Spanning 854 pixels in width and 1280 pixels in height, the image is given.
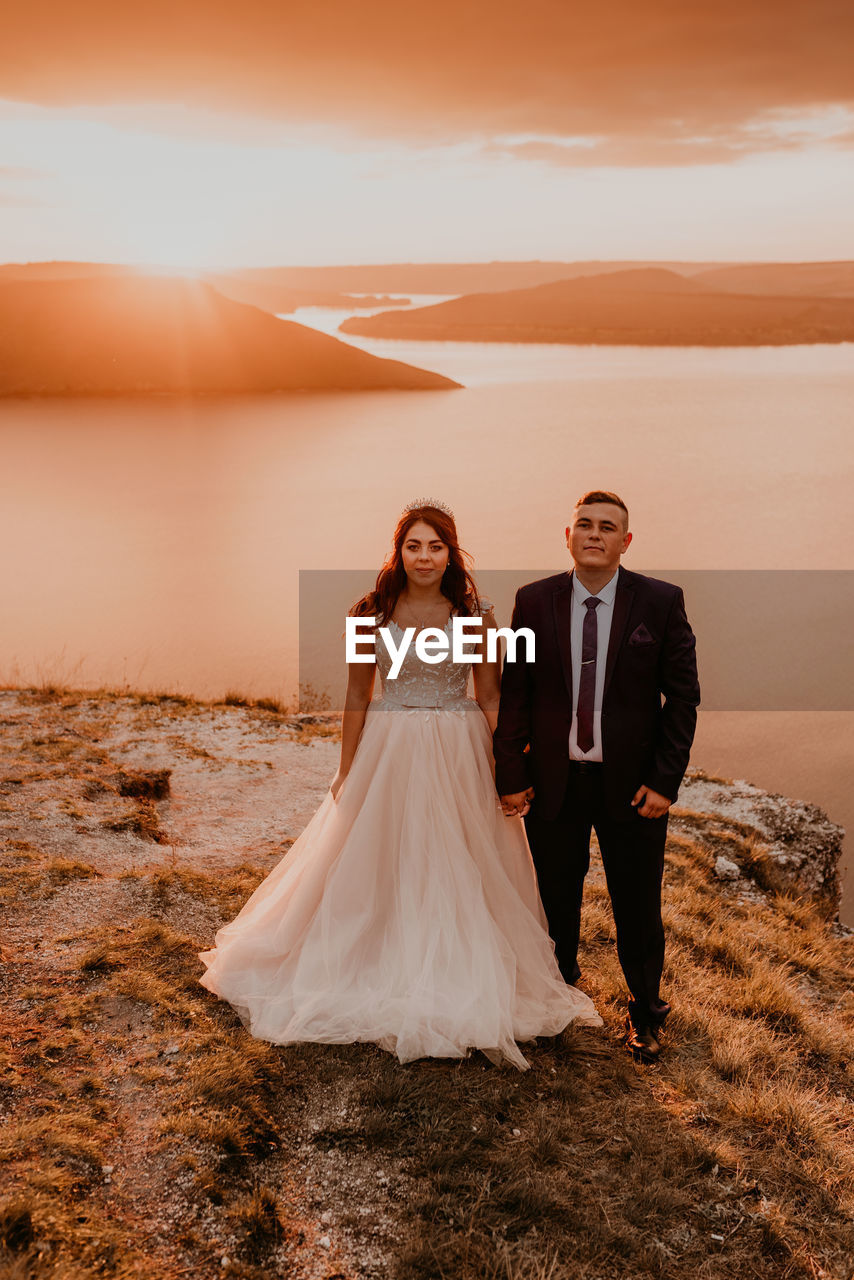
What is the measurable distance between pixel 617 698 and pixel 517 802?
0.73 meters

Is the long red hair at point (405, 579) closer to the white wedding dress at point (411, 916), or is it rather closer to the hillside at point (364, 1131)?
the white wedding dress at point (411, 916)

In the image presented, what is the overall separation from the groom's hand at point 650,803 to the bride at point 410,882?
72 cm

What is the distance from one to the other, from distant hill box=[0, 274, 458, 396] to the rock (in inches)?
3544

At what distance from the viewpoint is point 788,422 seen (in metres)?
93.1

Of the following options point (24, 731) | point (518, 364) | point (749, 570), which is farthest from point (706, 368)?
point (24, 731)

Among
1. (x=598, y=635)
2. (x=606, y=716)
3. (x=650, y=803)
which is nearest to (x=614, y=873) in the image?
(x=650, y=803)

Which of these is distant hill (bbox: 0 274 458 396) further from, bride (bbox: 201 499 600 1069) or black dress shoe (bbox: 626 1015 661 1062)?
black dress shoe (bbox: 626 1015 661 1062)

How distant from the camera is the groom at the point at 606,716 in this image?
4.09m

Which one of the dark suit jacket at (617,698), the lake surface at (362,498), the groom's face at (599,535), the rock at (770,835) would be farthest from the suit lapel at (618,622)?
the lake surface at (362,498)

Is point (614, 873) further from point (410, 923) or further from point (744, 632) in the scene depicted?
point (744, 632)

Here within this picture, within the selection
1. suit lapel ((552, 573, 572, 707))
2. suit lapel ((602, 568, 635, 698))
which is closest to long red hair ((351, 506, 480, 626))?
suit lapel ((552, 573, 572, 707))

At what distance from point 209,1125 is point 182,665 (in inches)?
1234

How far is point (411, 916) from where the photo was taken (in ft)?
14.2

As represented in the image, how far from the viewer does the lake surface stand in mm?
34906
